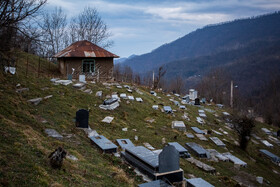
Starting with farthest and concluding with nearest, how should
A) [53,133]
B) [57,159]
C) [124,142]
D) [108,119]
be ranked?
[108,119], [124,142], [53,133], [57,159]

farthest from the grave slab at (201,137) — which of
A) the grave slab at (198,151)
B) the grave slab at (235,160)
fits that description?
the grave slab at (198,151)

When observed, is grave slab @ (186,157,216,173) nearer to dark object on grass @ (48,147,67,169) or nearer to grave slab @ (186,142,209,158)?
grave slab @ (186,142,209,158)

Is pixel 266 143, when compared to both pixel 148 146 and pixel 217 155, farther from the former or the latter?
pixel 148 146

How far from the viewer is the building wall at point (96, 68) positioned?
21.4 m

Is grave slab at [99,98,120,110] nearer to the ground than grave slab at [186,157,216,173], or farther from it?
farther from it

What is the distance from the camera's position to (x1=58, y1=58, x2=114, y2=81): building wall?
843 inches

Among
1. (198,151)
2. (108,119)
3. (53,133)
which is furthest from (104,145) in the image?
(198,151)

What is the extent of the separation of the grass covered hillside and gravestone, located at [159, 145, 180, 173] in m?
0.80

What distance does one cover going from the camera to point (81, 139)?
898cm

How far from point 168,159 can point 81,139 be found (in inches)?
147

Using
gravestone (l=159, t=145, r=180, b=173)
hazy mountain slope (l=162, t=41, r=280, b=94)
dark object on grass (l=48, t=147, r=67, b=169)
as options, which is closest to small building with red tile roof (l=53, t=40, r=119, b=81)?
dark object on grass (l=48, t=147, r=67, b=169)

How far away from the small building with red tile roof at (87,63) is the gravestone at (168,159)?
15480mm

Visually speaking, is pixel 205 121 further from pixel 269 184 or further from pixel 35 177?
pixel 35 177

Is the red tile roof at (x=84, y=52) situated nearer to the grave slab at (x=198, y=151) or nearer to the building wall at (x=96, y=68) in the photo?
the building wall at (x=96, y=68)
